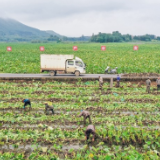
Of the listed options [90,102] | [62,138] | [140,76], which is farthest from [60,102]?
[140,76]

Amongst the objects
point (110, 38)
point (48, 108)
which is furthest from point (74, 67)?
point (110, 38)

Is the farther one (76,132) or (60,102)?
(60,102)

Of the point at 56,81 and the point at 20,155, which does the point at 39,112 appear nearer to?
the point at 20,155

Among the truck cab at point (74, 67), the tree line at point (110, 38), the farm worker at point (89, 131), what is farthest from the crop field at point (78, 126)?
the tree line at point (110, 38)

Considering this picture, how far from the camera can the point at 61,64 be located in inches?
888

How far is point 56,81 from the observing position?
2131 cm

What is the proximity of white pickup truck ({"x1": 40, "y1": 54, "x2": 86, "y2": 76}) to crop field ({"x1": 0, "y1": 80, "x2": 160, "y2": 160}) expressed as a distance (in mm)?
5512

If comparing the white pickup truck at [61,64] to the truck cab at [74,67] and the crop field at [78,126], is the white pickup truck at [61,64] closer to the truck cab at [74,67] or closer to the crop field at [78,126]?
the truck cab at [74,67]

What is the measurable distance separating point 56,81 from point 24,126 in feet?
34.8

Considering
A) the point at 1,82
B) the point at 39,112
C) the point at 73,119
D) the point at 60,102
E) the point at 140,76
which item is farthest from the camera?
the point at 140,76

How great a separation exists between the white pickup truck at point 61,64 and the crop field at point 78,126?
551cm

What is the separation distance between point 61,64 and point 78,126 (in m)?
12.3

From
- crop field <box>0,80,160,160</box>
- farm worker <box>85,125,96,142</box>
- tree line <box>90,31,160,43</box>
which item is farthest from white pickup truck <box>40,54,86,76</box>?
tree line <box>90,31,160,43</box>

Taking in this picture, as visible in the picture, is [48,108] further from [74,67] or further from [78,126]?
[74,67]
